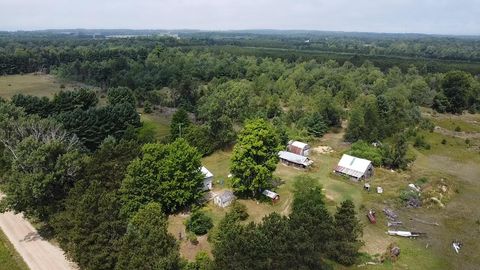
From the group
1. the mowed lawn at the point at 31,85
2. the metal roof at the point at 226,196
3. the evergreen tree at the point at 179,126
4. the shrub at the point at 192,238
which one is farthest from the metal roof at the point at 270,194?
the mowed lawn at the point at 31,85

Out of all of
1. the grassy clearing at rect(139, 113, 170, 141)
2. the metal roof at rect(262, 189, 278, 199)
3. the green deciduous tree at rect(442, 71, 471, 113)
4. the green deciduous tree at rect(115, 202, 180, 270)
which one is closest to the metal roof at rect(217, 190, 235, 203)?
the metal roof at rect(262, 189, 278, 199)

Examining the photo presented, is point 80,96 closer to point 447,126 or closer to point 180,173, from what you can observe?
point 180,173

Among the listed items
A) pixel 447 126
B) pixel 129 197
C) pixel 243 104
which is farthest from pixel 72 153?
pixel 447 126

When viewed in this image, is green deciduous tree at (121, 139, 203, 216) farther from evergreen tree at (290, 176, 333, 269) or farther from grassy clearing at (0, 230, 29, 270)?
evergreen tree at (290, 176, 333, 269)

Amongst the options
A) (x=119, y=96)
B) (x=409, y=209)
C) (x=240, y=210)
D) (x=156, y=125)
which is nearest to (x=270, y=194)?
(x=240, y=210)

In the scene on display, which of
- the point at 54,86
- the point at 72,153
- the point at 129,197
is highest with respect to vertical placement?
the point at 72,153

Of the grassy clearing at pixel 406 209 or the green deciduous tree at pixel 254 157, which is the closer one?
the grassy clearing at pixel 406 209

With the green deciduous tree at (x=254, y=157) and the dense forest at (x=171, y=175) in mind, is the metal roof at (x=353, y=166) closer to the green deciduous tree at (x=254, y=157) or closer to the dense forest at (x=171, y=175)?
the dense forest at (x=171, y=175)
